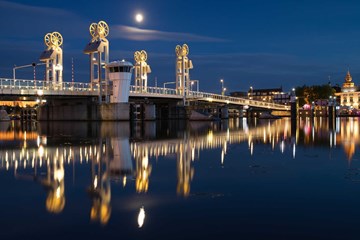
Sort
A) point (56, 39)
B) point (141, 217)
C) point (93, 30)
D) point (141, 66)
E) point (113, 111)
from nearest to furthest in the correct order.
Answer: point (141, 217) → point (113, 111) → point (93, 30) → point (56, 39) → point (141, 66)

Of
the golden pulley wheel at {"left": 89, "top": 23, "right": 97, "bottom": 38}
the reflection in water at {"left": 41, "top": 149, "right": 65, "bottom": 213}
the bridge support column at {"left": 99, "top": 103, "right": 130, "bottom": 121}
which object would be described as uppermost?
the golden pulley wheel at {"left": 89, "top": 23, "right": 97, "bottom": 38}

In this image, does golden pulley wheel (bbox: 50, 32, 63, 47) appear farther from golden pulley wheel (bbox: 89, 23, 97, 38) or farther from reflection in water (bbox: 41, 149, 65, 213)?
reflection in water (bbox: 41, 149, 65, 213)

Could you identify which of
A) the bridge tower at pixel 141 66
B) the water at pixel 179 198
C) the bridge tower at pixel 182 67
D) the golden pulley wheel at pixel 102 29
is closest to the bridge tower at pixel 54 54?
the golden pulley wheel at pixel 102 29

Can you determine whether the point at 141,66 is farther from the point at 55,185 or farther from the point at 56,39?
the point at 55,185

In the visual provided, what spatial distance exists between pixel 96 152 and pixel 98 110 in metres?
55.5

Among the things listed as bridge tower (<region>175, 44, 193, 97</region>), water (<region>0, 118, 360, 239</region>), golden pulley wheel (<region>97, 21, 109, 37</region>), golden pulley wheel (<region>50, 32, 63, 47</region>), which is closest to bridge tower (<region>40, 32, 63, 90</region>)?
golden pulley wheel (<region>50, 32, 63, 47</region>)

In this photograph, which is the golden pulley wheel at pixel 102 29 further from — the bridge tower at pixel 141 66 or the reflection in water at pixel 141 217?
the reflection in water at pixel 141 217

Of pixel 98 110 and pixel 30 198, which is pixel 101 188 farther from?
pixel 98 110

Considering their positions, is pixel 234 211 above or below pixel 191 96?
below

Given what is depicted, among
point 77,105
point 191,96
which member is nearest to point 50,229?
point 77,105

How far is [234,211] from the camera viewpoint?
10.4 metres

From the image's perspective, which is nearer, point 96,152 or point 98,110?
point 96,152

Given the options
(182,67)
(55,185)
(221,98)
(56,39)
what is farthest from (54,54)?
(55,185)

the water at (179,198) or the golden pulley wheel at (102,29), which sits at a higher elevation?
the golden pulley wheel at (102,29)
